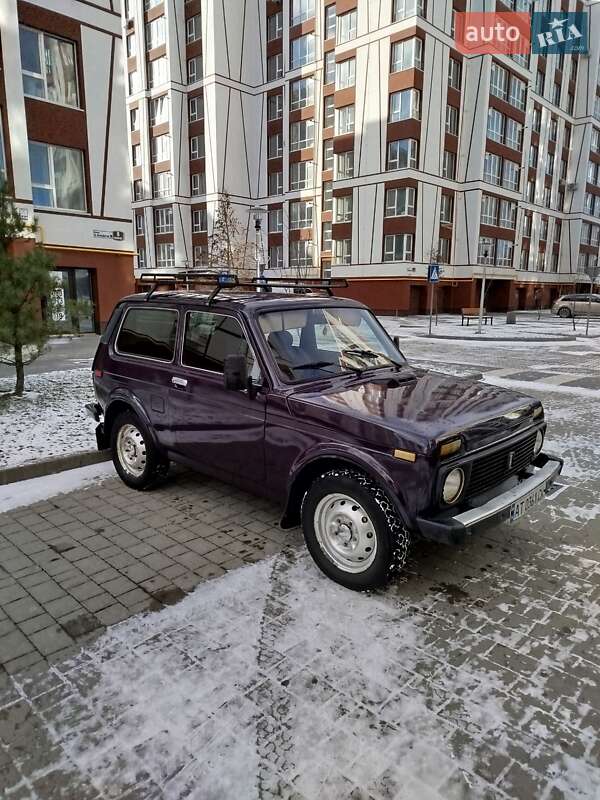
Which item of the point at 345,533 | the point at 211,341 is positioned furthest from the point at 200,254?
the point at 345,533

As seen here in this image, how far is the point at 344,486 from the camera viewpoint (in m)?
3.49

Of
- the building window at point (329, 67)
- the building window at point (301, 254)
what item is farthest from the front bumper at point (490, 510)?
the building window at point (329, 67)

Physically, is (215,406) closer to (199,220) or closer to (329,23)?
(329,23)

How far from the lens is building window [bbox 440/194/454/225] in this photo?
40.7 metres

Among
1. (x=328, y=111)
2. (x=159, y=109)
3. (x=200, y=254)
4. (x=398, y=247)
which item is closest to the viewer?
(x=398, y=247)

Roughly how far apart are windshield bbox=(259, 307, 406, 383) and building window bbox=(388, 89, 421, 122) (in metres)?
37.5

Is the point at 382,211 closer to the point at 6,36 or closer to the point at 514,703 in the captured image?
the point at 6,36

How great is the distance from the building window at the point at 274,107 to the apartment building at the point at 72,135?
30545 mm

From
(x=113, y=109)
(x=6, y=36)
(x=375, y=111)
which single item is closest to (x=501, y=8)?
(x=375, y=111)

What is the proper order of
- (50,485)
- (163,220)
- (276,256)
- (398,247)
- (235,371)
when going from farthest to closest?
(163,220)
(276,256)
(398,247)
(50,485)
(235,371)

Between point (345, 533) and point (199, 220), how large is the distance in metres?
51.2

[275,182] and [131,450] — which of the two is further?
[275,182]

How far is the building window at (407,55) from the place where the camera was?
118ft

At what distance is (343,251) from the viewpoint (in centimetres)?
4200
